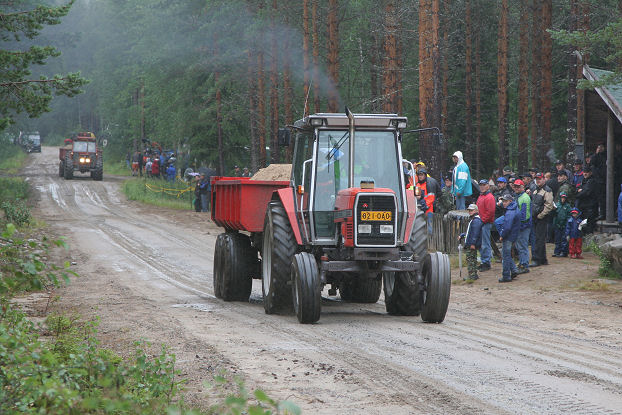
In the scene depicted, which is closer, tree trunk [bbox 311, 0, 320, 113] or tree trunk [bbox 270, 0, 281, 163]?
tree trunk [bbox 311, 0, 320, 113]

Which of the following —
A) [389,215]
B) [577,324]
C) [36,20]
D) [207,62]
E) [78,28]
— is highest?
[78,28]

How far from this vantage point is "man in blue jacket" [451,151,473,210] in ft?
60.4

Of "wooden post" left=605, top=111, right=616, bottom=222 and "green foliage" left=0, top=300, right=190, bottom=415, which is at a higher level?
"wooden post" left=605, top=111, right=616, bottom=222

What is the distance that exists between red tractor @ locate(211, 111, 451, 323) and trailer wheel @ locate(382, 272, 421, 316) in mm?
14

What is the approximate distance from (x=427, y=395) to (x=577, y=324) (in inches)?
A: 206

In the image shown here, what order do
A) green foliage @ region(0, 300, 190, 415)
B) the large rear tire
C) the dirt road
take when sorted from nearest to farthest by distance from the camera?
green foliage @ region(0, 300, 190, 415), the dirt road, the large rear tire

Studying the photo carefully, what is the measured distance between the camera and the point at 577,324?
11.2 metres

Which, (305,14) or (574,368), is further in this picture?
(305,14)

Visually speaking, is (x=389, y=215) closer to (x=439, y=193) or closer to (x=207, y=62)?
(x=439, y=193)

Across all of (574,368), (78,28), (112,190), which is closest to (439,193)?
(574,368)

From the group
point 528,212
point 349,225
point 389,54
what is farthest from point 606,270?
point 389,54

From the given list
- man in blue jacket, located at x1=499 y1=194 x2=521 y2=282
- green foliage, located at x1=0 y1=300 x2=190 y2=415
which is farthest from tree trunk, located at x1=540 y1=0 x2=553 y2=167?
green foliage, located at x1=0 y1=300 x2=190 y2=415

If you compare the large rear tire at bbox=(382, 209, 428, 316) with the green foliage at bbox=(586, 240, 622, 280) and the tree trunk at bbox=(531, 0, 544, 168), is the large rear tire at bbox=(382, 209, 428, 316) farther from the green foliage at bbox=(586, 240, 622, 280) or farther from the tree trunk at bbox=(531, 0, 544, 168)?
the tree trunk at bbox=(531, 0, 544, 168)

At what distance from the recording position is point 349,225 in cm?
1045
